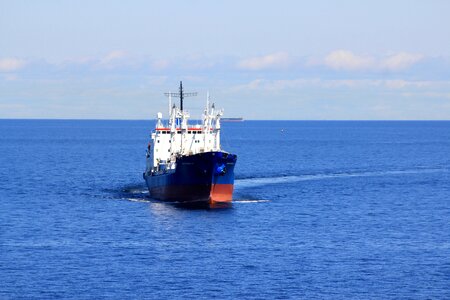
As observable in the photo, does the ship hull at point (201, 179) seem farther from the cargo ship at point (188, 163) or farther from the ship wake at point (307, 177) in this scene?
the ship wake at point (307, 177)

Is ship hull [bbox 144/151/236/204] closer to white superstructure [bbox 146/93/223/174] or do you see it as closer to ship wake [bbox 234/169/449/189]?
white superstructure [bbox 146/93/223/174]

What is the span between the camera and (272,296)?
5388cm

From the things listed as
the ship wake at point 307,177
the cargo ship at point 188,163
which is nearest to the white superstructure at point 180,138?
the cargo ship at point 188,163

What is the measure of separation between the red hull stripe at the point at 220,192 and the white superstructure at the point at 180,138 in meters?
7.76

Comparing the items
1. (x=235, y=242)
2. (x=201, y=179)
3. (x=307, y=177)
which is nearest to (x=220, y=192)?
(x=201, y=179)

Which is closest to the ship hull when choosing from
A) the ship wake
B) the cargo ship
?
the cargo ship

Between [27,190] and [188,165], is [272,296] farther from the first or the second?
[27,190]

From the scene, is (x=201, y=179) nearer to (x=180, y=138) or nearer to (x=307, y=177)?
(x=180, y=138)

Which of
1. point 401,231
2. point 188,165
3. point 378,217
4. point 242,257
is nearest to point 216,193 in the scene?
point 188,165

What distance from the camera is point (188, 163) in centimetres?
9356

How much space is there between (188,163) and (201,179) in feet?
6.84

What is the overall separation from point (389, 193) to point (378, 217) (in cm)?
2393

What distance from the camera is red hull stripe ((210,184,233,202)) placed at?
9412 cm

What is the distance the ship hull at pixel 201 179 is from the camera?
303ft
